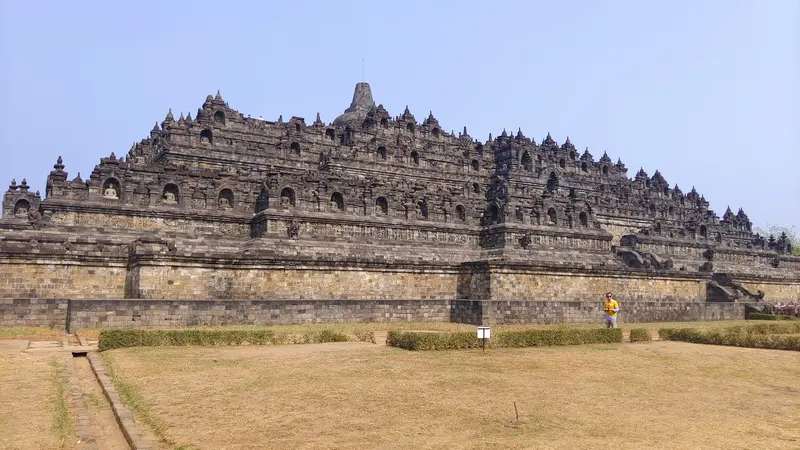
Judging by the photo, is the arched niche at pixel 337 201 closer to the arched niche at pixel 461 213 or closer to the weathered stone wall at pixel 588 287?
the arched niche at pixel 461 213

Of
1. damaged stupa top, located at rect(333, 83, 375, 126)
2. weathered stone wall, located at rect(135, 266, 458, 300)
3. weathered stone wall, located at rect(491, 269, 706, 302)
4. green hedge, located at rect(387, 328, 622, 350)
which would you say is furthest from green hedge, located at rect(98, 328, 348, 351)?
damaged stupa top, located at rect(333, 83, 375, 126)

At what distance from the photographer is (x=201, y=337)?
19.0 metres

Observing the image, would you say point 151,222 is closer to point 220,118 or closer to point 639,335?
point 220,118

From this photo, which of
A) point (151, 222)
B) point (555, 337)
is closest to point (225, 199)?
point (151, 222)

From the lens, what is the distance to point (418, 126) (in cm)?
5684

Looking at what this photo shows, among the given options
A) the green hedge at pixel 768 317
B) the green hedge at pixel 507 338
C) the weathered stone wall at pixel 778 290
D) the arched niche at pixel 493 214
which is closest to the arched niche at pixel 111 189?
the green hedge at pixel 507 338

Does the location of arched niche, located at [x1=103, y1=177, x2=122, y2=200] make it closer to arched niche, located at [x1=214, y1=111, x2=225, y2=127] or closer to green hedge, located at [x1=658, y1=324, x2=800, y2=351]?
arched niche, located at [x1=214, y1=111, x2=225, y2=127]

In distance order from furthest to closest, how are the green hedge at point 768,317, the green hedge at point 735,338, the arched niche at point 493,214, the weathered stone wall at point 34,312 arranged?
the arched niche at point 493,214
the green hedge at point 768,317
the weathered stone wall at point 34,312
the green hedge at point 735,338

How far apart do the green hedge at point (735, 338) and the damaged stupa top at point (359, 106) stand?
4542cm

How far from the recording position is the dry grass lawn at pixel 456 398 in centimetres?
894

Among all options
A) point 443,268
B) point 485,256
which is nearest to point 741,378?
point 443,268

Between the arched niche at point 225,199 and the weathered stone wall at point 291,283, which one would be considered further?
the arched niche at point 225,199

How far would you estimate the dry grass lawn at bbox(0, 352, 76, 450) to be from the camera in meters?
8.76

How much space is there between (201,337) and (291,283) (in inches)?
422
